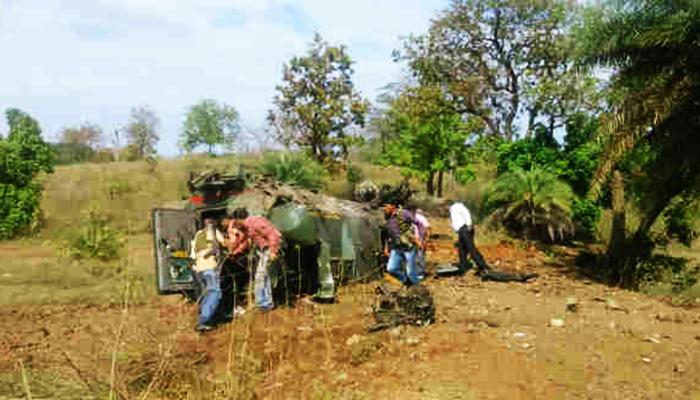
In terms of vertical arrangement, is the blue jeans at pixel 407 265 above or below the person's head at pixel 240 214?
below

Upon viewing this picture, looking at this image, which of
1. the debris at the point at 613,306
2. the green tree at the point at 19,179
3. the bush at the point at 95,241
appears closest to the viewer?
the debris at the point at 613,306

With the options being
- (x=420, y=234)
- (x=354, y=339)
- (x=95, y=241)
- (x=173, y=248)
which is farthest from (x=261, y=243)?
(x=95, y=241)

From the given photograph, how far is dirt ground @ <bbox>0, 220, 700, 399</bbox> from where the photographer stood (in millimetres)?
4727

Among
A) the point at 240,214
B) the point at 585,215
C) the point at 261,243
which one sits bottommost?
the point at 585,215

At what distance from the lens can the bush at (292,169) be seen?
1825cm

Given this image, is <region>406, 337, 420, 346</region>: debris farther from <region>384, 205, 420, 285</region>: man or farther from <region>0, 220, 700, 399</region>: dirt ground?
<region>384, 205, 420, 285</region>: man

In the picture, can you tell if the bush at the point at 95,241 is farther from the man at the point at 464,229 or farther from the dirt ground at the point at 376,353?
the man at the point at 464,229

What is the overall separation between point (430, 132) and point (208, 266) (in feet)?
56.8

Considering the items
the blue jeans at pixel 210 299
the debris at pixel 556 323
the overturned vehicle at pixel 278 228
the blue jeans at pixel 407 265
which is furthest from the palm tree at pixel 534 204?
the blue jeans at pixel 210 299

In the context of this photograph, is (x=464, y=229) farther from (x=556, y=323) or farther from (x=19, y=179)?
(x=19, y=179)

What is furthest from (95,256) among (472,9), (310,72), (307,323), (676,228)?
(472,9)

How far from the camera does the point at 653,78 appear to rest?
466 inches

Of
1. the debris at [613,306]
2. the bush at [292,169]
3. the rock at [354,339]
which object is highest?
the bush at [292,169]

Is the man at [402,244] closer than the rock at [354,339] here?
No
